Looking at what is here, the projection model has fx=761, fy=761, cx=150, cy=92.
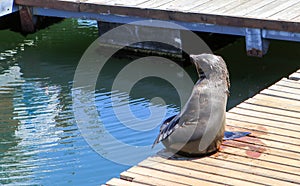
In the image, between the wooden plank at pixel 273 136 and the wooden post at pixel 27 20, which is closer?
the wooden plank at pixel 273 136

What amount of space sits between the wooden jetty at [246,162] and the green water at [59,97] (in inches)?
50.6

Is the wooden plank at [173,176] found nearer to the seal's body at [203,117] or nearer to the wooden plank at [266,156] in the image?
the seal's body at [203,117]

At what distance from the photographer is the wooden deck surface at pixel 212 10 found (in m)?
7.98

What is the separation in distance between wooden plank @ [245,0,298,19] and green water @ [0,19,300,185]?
72cm

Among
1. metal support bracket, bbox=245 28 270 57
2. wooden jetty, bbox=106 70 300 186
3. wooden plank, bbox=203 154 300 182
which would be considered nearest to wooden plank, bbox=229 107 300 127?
wooden jetty, bbox=106 70 300 186

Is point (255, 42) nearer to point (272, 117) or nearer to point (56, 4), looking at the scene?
point (272, 117)

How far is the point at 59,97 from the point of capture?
8375mm

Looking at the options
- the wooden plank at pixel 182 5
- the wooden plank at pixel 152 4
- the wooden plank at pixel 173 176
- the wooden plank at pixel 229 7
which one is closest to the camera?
the wooden plank at pixel 173 176

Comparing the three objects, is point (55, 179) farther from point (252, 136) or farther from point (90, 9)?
point (90, 9)

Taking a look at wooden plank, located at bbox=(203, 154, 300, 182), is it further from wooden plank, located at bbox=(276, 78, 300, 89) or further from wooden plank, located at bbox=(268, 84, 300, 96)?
wooden plank, located at bbox=(276, 78, 300, 89)

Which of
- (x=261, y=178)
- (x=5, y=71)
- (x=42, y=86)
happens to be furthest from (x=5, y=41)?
(x=261, y=178)

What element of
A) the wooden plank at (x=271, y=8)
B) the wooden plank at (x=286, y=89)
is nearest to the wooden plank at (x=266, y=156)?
the wooden plank at (x=286, y=89)

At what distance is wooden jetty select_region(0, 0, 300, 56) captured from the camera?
797 centimetres

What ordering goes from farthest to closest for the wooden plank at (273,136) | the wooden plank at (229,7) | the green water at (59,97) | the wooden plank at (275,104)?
the wooden plank at (229,7), the green water at (59,97), the wooden plank at (275,104), the wooden plank at (273,136)
